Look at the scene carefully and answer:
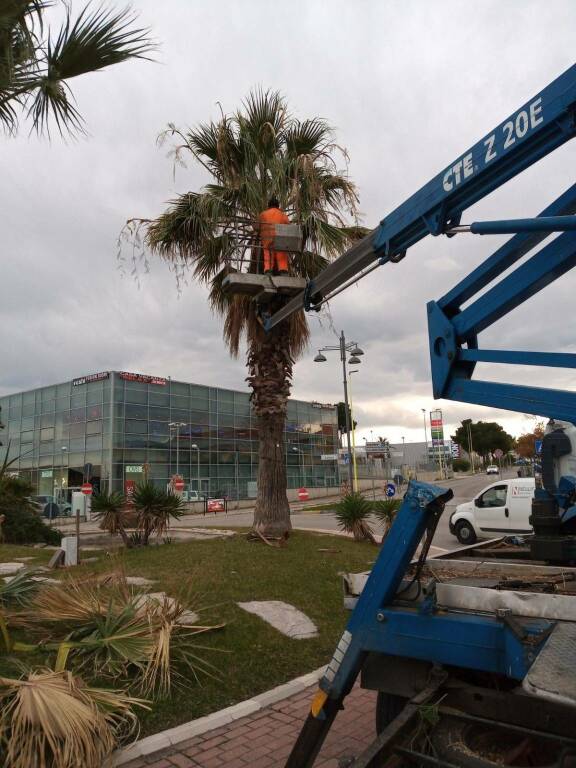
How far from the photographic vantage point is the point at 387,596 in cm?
304

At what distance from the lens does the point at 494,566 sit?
3.81 metres

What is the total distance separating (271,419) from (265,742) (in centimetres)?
771

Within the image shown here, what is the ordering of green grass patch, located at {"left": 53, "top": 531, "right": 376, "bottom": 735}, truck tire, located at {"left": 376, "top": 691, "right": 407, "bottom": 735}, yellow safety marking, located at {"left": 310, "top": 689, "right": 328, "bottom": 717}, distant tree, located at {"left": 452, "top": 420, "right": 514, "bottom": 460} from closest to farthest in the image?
yellow safety marking, located at {"left": 310, "top": 689, "right": 328, "bottom": 717} → truck tire, located at {"left": 376, "top": 691, "right": 407, "bottom": 735} → green grass patch, located at {"left": 53, "top": 531, "right": 376, "bottom": 735} → distant tree, located at {"left": 452, "top": 420, "right": 514, "bottom": 460}

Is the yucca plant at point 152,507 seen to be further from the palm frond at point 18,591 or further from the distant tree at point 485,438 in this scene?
the distant tree at point 485,438

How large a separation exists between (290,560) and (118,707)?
18.3 ft

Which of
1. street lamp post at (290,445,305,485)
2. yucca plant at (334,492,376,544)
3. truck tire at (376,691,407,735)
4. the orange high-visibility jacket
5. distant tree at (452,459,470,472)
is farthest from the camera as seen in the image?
distant tree at (452,459,470,472)

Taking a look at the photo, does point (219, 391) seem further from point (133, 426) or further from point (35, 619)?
point (35, 619)

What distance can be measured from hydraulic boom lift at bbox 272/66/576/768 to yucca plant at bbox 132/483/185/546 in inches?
328

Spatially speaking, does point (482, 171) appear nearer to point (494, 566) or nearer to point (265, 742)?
point (494, 566)

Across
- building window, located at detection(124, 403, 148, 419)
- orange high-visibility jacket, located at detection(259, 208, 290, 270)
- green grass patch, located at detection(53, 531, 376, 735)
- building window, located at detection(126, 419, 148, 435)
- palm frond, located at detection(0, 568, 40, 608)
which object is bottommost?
green grass patch, located at detection(53, 531, 376, 735)

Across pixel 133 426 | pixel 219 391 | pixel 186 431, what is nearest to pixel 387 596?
pixel 133 426

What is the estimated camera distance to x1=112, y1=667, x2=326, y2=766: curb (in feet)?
12.6

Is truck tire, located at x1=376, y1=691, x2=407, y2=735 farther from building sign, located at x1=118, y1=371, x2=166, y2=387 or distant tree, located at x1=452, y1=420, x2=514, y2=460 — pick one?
distant tree, located at x1=452, y1=420, x2=514, y2=460

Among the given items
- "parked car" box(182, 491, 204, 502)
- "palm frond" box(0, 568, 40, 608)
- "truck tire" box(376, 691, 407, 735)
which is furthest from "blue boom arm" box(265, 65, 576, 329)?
"parked car" box(182, 491, 204, 502)
